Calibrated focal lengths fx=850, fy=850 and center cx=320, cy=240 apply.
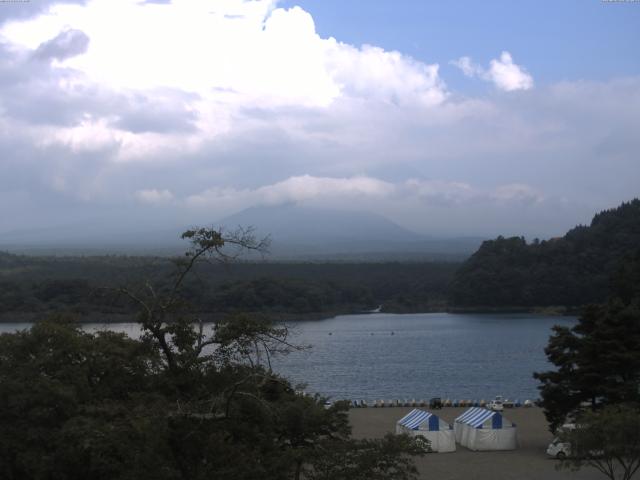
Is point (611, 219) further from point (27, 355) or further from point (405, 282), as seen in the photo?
point (27, 355)

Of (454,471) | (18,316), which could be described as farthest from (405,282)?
(454,471)

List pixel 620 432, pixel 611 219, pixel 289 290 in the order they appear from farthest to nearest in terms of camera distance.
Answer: pixel 611 219, pixel 289 290, pixel 620 432

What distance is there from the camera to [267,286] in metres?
57.1

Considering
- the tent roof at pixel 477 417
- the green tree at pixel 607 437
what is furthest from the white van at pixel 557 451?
the green tree at pixel 607 437

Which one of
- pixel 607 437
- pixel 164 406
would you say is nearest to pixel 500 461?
pixel 607 437

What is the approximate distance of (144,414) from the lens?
644cm

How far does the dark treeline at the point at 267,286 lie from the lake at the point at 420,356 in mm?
2325

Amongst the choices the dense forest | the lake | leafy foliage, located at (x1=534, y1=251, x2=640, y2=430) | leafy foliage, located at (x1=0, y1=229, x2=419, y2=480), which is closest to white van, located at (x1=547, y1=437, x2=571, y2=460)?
leafy foliage, located at (x1=534, y1=251, x2=640, y2=430)

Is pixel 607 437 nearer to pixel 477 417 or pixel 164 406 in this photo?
pixel 477 417

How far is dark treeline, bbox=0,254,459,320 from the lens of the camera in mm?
49156

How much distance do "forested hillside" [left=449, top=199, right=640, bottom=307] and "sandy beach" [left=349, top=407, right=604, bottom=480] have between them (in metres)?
47.1

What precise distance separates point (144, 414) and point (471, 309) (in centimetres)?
6373

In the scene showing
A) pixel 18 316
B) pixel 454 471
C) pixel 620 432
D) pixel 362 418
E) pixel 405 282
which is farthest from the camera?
pixel 405 282

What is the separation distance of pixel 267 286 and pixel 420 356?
17545 millimetres
